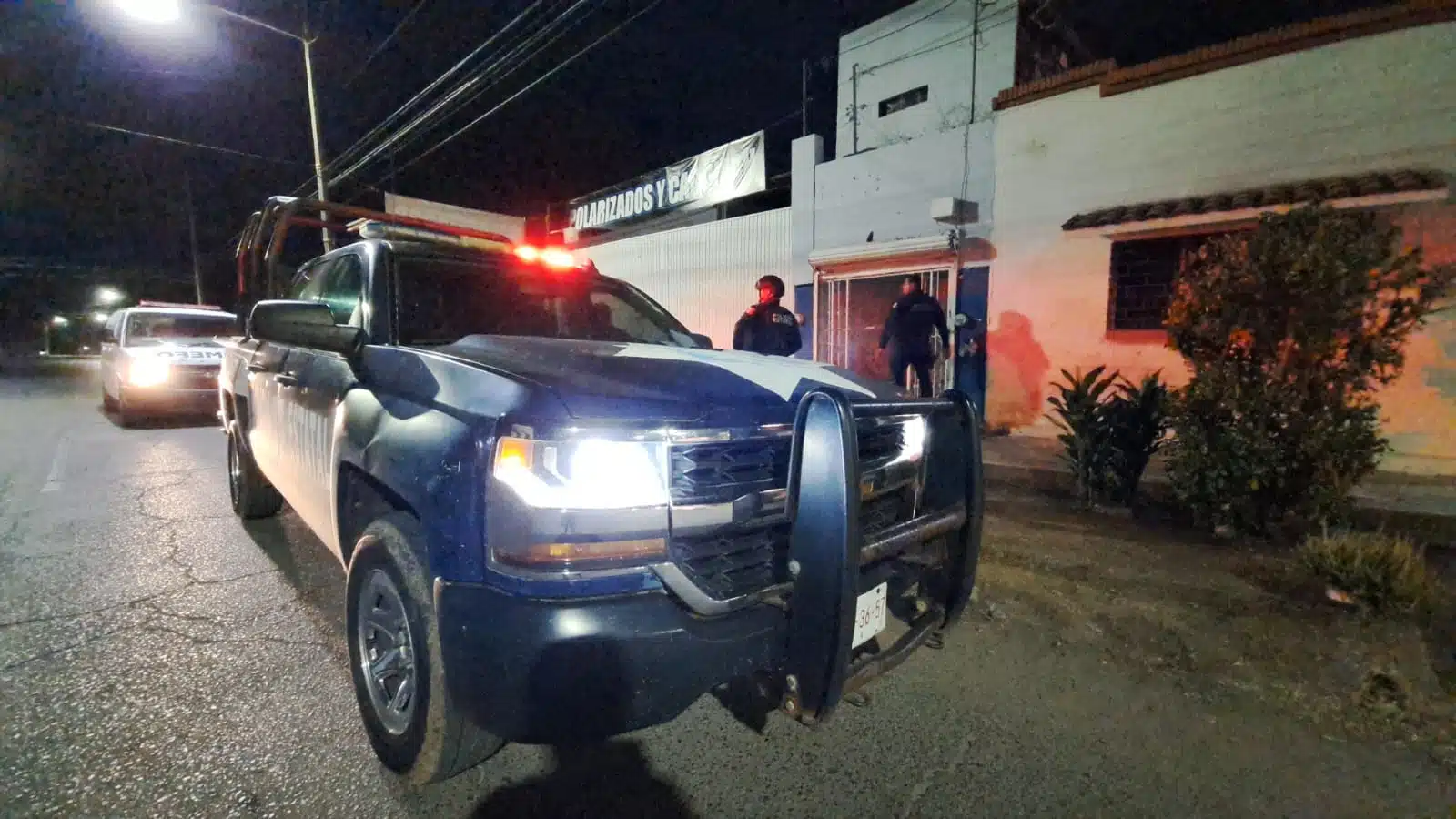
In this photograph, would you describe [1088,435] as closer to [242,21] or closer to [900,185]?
[900,185]

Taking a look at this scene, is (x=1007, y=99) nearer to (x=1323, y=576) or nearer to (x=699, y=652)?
(x=1323, y=576)

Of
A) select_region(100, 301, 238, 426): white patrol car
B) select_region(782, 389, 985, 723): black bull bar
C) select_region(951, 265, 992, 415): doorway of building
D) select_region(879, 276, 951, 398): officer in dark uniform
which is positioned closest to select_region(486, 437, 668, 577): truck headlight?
select_region(782, 389, 985, 723): black bull bar

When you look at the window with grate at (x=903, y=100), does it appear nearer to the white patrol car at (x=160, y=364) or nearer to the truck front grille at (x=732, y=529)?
the white patrol car at (x=160, y=364)

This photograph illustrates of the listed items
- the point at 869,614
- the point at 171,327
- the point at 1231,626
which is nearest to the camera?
the point at 869,614

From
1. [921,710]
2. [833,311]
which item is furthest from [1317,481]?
[833,311]

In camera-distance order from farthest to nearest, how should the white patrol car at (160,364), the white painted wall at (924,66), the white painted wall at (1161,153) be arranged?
the white painted wall at (924,66) → the white patrol car at (160,364) → the white painted wall at (1161,153)

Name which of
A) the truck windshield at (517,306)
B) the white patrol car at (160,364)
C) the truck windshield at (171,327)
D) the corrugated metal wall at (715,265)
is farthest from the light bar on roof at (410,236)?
the corrugated metal wall at (715,265)

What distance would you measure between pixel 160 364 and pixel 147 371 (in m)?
0.19

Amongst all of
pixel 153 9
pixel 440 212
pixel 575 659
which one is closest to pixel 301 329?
pixel 575 659

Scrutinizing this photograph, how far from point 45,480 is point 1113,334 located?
10.7m

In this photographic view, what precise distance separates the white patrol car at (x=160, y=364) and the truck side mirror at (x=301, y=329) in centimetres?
799

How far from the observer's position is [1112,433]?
16.1ft

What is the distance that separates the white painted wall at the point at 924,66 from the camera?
423 inches

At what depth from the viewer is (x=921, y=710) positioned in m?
2.57
